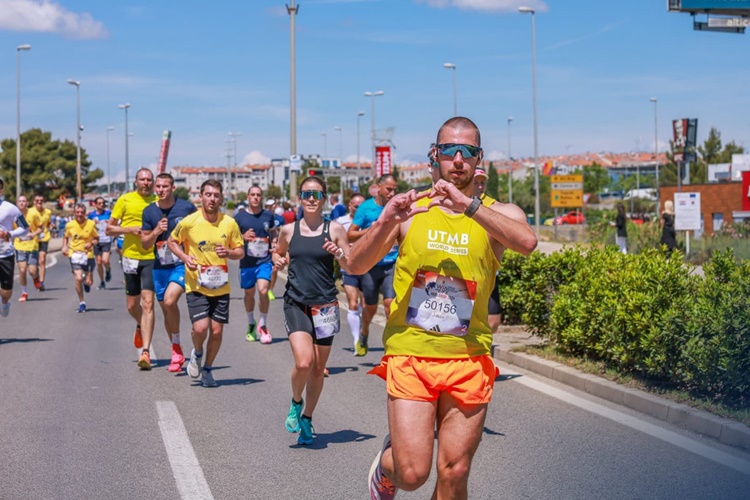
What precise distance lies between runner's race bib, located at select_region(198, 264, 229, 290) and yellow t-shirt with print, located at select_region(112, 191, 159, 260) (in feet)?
5.69

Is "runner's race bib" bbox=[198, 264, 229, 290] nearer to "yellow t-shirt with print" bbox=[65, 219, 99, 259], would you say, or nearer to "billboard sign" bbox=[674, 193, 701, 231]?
"yellow t-shirt with print" bbox=[65, 219, 99, 259]

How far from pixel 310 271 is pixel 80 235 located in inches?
485

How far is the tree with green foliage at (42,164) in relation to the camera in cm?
9094

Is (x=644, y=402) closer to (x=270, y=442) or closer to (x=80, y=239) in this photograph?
(x=270, y=442)

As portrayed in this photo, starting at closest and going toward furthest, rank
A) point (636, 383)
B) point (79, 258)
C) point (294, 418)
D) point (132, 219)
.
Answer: point (294, 418), point (636, 383), point (132, 219), point (79, 258)

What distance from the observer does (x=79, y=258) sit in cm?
1838

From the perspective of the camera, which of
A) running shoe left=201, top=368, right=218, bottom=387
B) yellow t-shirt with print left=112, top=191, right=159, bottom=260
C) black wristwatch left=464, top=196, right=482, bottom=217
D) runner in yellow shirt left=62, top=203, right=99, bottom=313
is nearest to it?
black wristwatch left=464, top=196, right=482, bottom=217

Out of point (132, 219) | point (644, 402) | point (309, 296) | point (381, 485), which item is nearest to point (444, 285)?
point (381, 485)

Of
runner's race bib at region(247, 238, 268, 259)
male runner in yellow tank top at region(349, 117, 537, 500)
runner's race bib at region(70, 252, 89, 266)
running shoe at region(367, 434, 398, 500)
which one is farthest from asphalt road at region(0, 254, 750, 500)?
runner's race bib at region(70, 252, 89, 266)

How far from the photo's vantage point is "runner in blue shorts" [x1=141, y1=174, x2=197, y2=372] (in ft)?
33.5

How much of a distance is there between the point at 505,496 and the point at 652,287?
3789 millimetres

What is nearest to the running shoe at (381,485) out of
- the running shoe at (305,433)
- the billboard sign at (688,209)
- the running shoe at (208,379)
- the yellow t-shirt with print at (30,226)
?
the running shoe at (305,433)

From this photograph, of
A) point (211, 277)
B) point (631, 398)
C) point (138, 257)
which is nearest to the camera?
point (631, 398)

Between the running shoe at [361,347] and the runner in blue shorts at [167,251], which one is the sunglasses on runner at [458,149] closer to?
the runner in blue shorts at [167,251]
